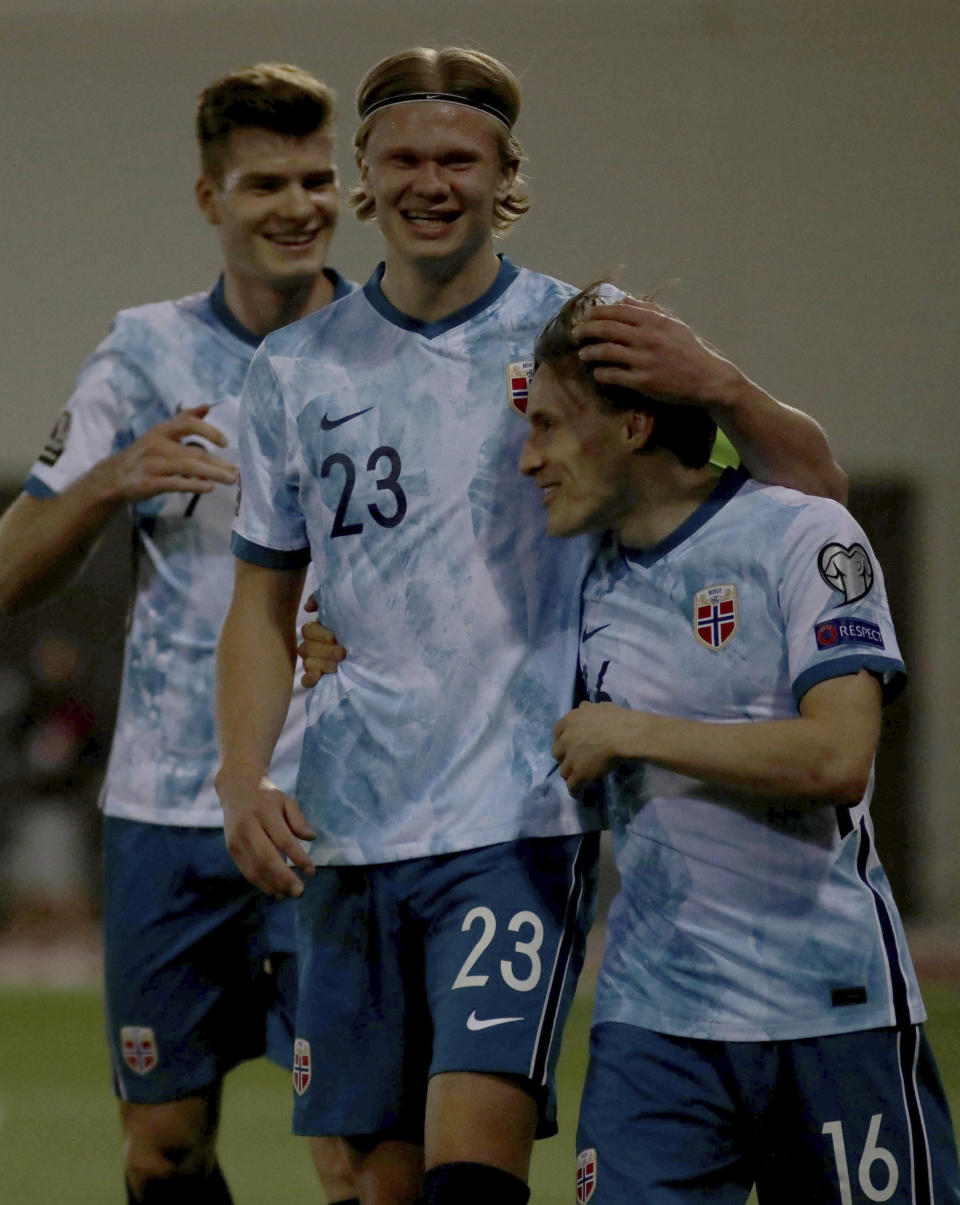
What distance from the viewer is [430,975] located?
2.84 m

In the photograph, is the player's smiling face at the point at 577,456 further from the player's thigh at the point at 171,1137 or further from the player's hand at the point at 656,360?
the player's thigh at the point at 171,1137

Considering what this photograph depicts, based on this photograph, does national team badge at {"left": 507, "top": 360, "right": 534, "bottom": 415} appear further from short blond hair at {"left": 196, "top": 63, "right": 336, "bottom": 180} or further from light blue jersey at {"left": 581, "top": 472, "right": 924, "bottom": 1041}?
short blond hair at {"left": 196, "top": 63, "right": 336, "bottom": 180}

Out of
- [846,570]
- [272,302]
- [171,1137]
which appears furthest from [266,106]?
[171,1137]

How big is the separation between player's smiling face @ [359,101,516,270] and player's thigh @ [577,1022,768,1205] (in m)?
1.26

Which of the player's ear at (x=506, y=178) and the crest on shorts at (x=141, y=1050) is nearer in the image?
the player's ear at (x=506, y=178)

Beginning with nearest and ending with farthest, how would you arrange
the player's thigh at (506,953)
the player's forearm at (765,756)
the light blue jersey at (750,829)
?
the player's forearm at (765,756)
the light blue jersey at (750,829)
the player's thigh at (506,953)

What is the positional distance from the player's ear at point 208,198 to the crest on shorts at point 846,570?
1.94 metres

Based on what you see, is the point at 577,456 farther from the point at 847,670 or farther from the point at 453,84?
the point at 453,84

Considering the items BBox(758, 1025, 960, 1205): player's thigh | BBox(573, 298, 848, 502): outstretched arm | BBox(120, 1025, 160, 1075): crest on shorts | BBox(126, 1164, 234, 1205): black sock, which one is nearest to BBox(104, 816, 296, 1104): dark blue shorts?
BBox(120, 1025, 160, 1075): crest on shorts

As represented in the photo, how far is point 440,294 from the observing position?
3010 millimetres

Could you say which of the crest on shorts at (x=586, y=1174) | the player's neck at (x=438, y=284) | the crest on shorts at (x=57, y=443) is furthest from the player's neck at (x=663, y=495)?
the crest on shorts at (x=57, y=443)

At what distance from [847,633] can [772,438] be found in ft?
1.10

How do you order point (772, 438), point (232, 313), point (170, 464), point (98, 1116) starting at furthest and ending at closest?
point (98, 1116)
point (232, 313)
point (170, 464)
point (772, 438)

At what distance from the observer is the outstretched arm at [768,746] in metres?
2.51
